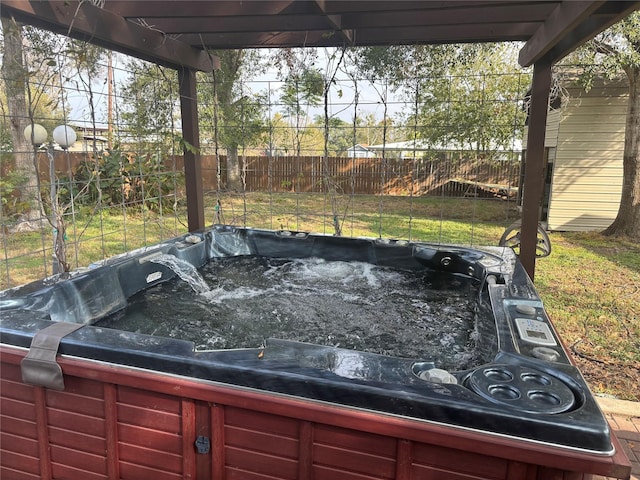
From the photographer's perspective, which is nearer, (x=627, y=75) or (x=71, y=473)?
(x=71, y=473)

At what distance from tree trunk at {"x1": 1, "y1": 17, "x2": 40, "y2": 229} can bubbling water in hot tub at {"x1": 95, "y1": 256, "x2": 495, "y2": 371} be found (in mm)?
1202

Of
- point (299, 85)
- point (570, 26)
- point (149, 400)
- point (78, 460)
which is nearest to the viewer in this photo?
point (149, 400)

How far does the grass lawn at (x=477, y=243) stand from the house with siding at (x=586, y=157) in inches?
25.2

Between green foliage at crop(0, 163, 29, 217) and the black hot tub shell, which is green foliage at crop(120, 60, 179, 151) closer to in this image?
green foliage at crop(0, 163, 29, 217)

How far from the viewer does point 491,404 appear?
1132 millimetres

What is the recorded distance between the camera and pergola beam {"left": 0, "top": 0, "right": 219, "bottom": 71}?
→ 2.06 m

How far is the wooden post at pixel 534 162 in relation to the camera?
2943mm

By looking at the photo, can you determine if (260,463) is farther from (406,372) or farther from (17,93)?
(17,93)

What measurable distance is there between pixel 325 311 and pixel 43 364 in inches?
60.9

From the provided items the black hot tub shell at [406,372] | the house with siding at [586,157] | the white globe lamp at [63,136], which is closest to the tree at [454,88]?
the house with siding at [586,157]

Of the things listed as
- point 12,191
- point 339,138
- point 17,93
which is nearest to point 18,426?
point 17,93

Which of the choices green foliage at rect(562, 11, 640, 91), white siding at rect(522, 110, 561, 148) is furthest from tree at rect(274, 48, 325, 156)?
white siding at rect(522, 110, 561, 148)

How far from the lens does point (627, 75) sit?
6.01m

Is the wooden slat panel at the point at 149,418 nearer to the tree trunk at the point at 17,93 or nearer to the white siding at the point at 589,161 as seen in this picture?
the tree trunk at the point at 17,93
